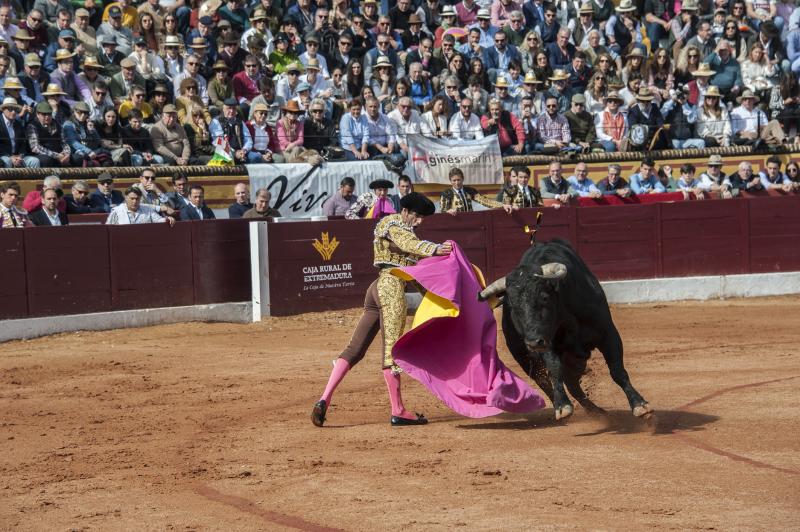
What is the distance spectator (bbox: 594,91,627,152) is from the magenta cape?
891cm

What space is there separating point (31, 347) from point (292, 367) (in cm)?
283

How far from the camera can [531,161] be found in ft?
51.5

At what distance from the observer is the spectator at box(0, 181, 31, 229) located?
11852mm

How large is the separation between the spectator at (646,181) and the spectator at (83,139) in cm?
664

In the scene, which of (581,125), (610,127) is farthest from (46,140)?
(610,127)

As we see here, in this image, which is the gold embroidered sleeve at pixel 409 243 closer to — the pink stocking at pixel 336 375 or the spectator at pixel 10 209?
the pink stocking at pixel 336 375

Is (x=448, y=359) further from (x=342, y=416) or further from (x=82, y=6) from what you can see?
(x=82, y=6)

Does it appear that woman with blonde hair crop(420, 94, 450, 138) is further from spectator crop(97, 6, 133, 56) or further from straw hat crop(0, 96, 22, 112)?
straw hat crop(0, 96, 22, 112)

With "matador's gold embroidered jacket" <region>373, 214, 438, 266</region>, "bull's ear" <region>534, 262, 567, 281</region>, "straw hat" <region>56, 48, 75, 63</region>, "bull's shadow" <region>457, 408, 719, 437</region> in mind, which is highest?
"straw hat" <region>56, 48, 75, 63</region>

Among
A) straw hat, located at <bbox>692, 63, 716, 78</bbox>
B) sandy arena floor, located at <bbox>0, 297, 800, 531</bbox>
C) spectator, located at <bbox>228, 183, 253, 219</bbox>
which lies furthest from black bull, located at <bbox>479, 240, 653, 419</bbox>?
straw hat, located at <bbox>692, 63, 716, 78</bbox>

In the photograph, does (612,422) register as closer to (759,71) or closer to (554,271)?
(554,271)

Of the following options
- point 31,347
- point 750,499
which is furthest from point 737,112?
point 750,499

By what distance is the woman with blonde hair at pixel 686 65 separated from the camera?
1738 cm

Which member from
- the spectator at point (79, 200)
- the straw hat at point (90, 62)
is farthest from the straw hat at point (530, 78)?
the spectator at point (79, 200)
